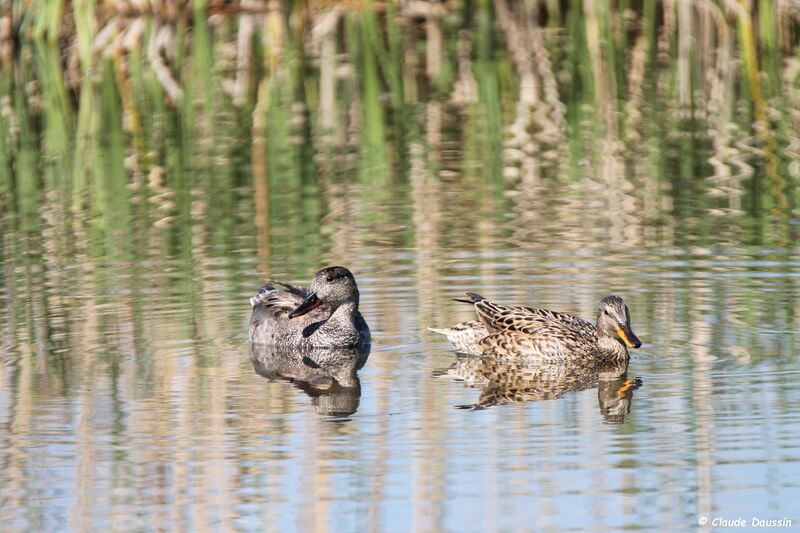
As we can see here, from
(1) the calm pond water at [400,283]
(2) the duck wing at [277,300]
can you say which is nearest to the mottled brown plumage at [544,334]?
(1) the calm pond water at [400,283]

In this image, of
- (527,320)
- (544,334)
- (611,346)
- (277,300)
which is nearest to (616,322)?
(611,346)

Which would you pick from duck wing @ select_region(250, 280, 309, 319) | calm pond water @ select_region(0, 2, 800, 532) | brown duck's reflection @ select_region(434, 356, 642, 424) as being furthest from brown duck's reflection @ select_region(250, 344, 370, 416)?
brown duck's reflection @ select_region(434, 356, 642, 424)

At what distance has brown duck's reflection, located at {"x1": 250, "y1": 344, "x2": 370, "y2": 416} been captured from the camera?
9.08 meters

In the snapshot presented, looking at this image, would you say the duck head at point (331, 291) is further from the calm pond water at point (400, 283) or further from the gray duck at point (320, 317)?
the calm pond water at point (400, 283)

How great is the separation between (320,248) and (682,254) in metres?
2.80

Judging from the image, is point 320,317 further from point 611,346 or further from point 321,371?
point 611,346

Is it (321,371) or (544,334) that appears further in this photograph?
(321,371)

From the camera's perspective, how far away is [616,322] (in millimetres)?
9656

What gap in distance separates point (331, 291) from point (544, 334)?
143 cm

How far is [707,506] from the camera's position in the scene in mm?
6867

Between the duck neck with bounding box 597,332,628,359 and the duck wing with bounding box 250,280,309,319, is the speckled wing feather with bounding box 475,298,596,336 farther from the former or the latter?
the duck wing with bounding box 250,280,309,319

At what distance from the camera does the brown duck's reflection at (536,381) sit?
29.2 feet

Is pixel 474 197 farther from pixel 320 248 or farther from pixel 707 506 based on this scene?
pixel 707 506

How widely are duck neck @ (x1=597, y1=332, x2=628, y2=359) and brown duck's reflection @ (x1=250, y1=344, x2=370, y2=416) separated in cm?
145
